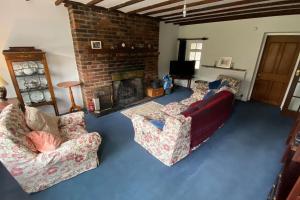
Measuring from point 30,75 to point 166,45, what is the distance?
4.09m

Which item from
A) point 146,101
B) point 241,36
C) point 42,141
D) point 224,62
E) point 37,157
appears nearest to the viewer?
point 37,157

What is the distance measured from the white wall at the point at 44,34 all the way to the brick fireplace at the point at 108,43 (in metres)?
0.19

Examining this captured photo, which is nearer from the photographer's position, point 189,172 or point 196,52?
point 189,172

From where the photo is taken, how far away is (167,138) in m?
1.97

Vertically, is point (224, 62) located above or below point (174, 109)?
above

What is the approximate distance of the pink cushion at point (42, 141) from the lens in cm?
165

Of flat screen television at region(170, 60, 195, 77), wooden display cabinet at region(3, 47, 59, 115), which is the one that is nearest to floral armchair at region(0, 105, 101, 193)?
wooden display cabinet at region(3, 47, 59, 115)

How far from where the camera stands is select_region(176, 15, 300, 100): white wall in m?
3.66

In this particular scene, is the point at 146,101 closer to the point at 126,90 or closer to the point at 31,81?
the point at 126,90

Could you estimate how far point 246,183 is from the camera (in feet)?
6.19

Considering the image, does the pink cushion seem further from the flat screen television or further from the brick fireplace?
the flat screen television

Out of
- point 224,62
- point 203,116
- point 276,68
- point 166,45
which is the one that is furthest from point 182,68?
point 203,116

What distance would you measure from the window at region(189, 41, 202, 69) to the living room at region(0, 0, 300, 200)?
0.04 meters

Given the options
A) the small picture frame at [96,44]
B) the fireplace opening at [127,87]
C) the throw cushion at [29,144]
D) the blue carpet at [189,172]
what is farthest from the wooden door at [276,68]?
the throw cushion at [29,144]
